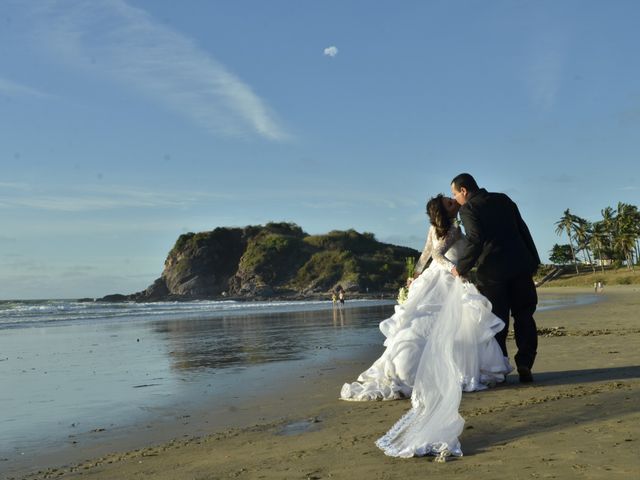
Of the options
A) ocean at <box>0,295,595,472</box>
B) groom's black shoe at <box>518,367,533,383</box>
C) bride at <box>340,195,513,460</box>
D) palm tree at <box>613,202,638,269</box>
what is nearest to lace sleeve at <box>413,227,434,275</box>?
bride at <box>340,195,513,460</box>

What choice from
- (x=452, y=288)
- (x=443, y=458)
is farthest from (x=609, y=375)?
(x=443, y=458)

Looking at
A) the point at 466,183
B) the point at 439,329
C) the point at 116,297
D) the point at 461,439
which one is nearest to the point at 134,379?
the point at 439,329

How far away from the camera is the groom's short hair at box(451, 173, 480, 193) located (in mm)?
7305

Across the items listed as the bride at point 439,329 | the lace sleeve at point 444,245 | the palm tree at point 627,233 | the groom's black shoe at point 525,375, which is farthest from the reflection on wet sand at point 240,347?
the palm tree at point 627,233

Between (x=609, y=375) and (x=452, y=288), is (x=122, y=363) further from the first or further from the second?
(x=609, y=375)

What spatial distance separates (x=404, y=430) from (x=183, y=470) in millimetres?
1604

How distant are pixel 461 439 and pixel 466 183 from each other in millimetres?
3298

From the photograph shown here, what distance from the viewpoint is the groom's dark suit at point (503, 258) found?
701 centimetres

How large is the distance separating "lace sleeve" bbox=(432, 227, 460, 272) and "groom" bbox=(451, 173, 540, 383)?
0.17 m

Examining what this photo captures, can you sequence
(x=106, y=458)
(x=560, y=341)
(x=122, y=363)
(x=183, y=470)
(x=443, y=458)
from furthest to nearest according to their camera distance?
(x=122, y=363) → (x=560, y=341) → (x=106, y=458) → (x=183, y=470) → (x=443, y=458)

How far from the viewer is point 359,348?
1407 centimetres

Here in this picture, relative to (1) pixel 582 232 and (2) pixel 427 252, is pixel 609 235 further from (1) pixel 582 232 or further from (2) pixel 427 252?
(2) pixel 427 252

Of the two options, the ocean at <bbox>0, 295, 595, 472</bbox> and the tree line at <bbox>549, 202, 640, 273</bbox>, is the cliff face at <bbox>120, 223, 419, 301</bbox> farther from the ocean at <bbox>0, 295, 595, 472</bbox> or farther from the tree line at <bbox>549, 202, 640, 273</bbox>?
the ocean at <bbox>0, 295, 595, 472</bbox>

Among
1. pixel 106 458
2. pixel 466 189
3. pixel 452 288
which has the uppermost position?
pixel 466 189
